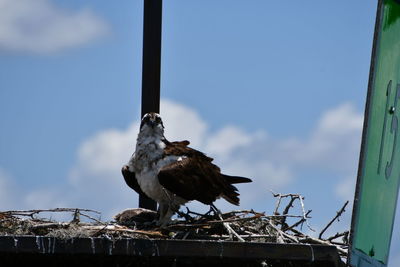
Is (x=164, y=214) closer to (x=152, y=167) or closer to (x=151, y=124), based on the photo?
(x=152, y=167)

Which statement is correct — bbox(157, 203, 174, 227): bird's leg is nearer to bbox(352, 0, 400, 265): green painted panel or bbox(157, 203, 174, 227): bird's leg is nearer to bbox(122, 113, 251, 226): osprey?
bbox(122, 113, 251, 226): osprey

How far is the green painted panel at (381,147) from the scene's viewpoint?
3.19m

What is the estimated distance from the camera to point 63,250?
496cm

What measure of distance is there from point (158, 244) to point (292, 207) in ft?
6.94

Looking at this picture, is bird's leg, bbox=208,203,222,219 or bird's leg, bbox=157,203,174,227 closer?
bird's leg, bbox=208,203,222,219

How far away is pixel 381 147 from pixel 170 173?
3.45 metres

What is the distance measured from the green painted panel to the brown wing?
302 centimetres

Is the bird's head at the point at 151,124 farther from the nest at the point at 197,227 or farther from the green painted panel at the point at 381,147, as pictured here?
the green painted panel at the point at 381,147

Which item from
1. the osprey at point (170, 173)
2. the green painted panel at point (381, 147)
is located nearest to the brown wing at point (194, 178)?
the osprey at point (170, 173)

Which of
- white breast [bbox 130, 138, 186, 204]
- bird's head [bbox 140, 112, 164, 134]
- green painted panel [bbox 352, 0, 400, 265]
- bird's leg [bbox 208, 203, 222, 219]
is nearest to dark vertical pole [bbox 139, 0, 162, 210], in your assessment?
bird's head [bbox 140, 112, 164, 134]

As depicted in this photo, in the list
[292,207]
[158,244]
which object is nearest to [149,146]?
[292,207]

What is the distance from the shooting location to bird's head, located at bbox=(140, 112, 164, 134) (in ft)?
22.6

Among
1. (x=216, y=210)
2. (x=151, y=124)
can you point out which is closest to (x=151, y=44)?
(x=151, y=124)

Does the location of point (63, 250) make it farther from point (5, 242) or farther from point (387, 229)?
point (387, 229)
